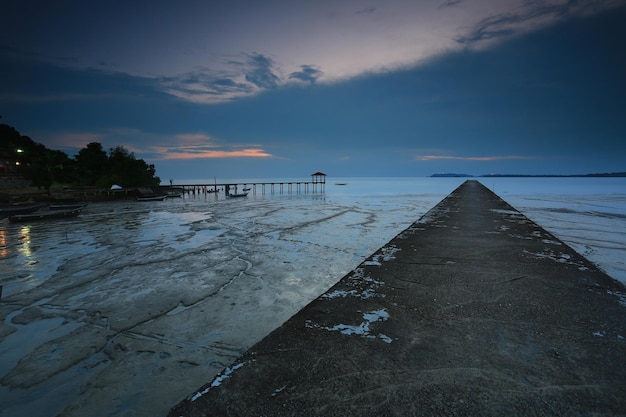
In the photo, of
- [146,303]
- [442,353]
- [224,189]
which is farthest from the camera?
[224,189]

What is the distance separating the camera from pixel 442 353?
244 cm

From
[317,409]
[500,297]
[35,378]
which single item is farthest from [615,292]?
[35,378]

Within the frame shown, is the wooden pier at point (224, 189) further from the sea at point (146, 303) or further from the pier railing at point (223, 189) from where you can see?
the sea at point (146, 303)

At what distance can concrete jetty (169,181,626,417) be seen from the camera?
189 centimetres

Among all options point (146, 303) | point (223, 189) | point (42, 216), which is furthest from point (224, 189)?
point (146, 303)

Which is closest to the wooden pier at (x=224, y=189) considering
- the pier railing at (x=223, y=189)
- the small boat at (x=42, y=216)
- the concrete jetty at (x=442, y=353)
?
the pier railing at (x=223, y=189)

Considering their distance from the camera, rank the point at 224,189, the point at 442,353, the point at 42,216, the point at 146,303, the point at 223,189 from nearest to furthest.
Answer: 1. the point at 442,353
2. the point at 146,303
3. the point at 42,216
4. the point at 224,189
5. the point at 223,189

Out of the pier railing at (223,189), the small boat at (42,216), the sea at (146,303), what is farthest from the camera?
the pier railing at (223,189)

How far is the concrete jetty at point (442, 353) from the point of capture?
189 cm

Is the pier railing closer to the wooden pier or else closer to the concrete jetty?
the wooden pier

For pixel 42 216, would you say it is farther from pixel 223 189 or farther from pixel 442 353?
pixel 223 189

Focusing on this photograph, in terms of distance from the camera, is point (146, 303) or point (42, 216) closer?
point (146, 303)

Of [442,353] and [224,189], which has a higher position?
[224,189]

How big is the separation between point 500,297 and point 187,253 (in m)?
9.32
